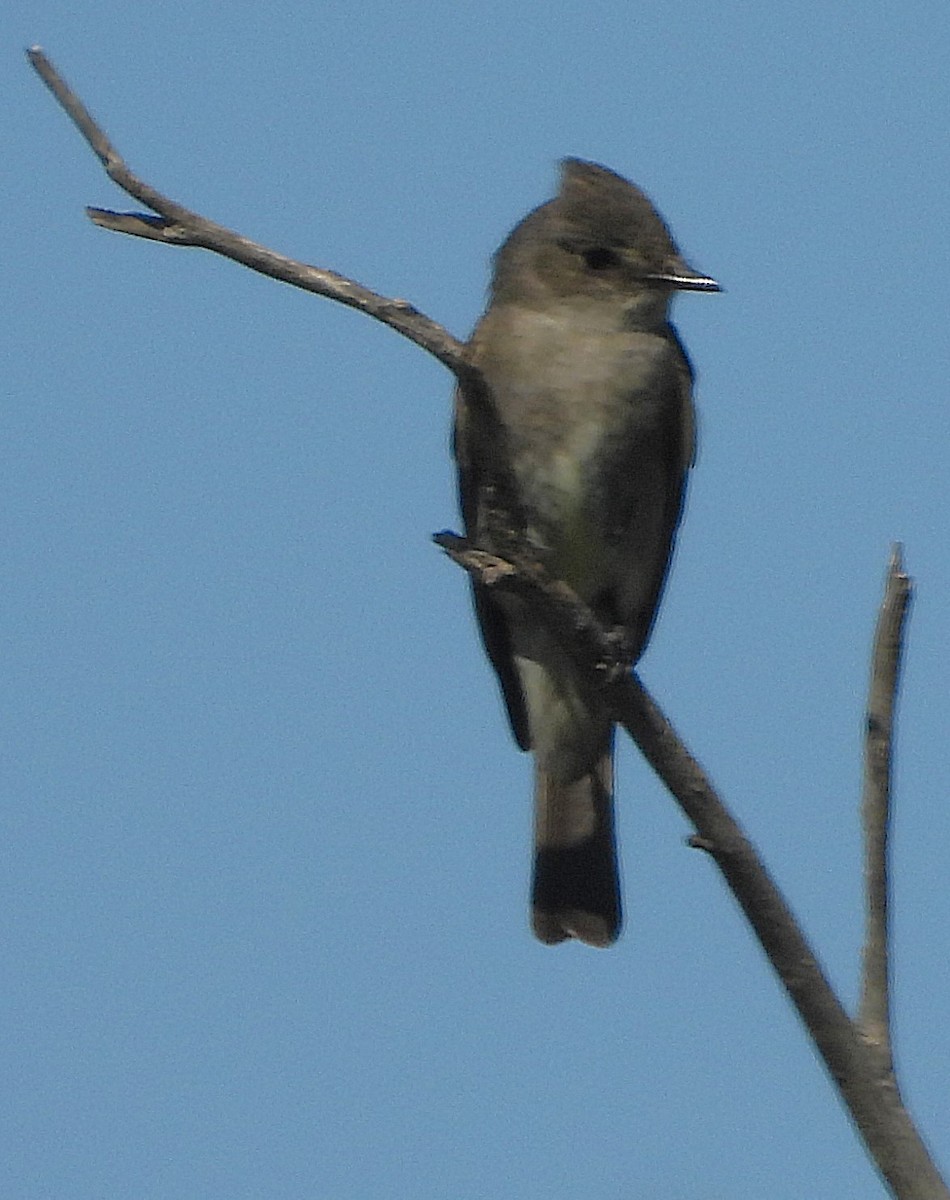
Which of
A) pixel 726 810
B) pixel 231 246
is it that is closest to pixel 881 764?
pixel 726 810

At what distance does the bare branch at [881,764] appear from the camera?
3.59 metres

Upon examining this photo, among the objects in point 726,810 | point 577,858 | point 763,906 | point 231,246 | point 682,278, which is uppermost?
point 682,278

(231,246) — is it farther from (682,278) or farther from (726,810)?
(682,278)

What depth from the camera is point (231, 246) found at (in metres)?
3.75

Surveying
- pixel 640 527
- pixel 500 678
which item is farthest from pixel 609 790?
pixel 640 527

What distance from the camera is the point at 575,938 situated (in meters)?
6.35

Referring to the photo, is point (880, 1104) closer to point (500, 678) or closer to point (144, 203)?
point (144, 203)

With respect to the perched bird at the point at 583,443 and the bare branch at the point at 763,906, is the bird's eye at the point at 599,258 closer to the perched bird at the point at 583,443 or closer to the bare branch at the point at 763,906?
the perched bird at the point at 583,443

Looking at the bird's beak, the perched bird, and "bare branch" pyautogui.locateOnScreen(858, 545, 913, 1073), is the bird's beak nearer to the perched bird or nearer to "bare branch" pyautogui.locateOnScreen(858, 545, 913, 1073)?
the perched bird

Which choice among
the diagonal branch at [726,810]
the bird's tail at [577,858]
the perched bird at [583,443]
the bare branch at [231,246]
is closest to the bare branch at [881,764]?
the diagonal branch at [726,810]

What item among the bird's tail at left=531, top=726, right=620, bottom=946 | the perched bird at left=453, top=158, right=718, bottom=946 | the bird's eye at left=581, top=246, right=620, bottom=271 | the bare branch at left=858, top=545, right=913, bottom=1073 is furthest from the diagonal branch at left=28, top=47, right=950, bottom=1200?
the bird's tail at left=531, top=726, right=620, bottom=946

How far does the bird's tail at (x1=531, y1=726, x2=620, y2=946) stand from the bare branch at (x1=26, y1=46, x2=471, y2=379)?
2.83 metres

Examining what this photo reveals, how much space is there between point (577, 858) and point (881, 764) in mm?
2866

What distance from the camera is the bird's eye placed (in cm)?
607
